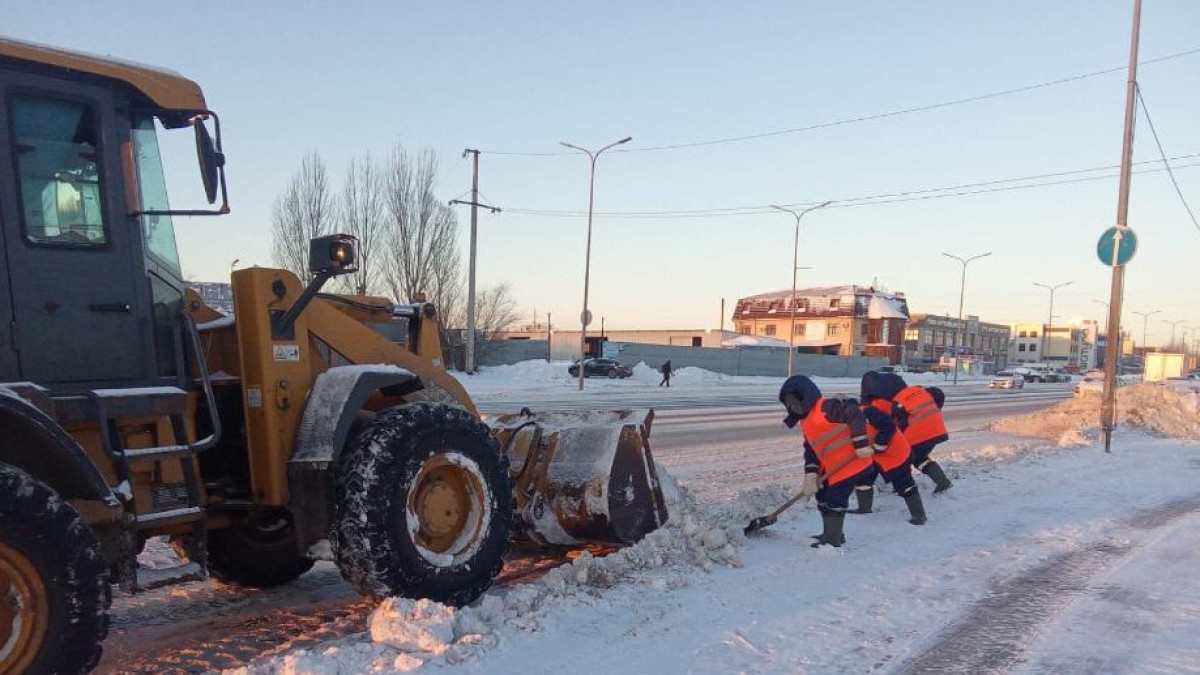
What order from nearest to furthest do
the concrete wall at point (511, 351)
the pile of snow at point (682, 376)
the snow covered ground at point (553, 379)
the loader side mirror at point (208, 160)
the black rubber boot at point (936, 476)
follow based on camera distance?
the loader side mirror at point (208, 160) → the black rubber boot at point (936, 476) → the snow covered ground at point (553, 379) → the pile of snow at point (682, 376) → the concrete wall at point (511, 351)

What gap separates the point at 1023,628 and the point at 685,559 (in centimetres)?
194

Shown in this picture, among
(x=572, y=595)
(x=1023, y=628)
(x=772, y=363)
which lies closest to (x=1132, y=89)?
(x=1023, y=628)

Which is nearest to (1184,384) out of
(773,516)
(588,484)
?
(773,516)

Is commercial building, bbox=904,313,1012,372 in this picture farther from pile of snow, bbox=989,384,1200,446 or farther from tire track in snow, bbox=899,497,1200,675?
tire track in snow, bbox=899,497,1200,675

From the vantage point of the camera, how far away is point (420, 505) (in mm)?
4504

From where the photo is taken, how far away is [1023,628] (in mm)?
4566

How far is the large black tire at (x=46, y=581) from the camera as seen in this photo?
303 centimetres

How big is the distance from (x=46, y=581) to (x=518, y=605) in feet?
6.85

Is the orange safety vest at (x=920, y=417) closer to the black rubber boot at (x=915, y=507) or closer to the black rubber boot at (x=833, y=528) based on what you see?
the black rubber boot at (x=915, y=507)

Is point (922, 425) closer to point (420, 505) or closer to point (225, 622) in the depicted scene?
point (420, 505)

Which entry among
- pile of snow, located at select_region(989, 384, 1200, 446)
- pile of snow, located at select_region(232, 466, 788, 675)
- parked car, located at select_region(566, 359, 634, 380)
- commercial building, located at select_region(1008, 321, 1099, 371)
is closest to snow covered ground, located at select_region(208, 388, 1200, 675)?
pile of snow, located at select_region(232, 466, 788, 675)

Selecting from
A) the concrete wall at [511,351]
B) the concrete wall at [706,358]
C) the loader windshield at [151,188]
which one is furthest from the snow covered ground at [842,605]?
the concrete wall at [706,358]

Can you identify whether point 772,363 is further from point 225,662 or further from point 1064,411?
point 225,662

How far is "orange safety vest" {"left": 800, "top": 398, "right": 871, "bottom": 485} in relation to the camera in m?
6.29
